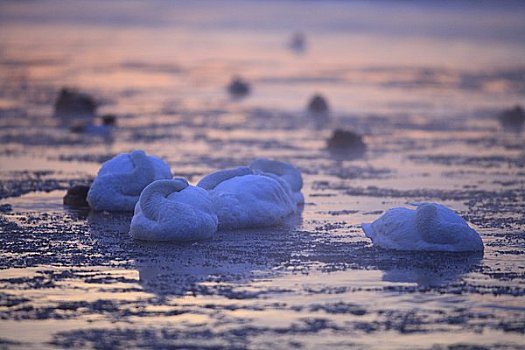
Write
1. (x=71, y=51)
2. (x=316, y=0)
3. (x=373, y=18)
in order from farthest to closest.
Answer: (x=316, y=0)
(x=373, y=18)
(x=71, y=51)

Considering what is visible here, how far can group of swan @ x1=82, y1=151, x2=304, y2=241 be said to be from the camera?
1330 centimetres

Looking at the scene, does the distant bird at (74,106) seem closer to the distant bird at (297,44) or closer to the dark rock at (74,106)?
the dark rock at (74,106)

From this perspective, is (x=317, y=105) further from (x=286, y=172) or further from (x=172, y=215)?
(x=172, y=215)

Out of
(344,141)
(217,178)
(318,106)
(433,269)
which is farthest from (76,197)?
(318,106)

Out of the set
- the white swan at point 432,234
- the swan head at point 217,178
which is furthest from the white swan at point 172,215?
the white swan at point 432,234

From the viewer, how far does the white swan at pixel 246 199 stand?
14.0 metres

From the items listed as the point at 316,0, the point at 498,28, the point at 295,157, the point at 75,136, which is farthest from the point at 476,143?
the point at 316,0

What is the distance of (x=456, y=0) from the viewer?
11794 centimetres

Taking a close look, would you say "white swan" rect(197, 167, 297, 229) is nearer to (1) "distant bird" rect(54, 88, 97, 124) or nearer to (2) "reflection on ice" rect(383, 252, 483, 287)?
(2) "reflection on ice" rect(383, 252, 483, 287)

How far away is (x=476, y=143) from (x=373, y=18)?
72665 mm

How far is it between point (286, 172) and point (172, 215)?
325 centimetres

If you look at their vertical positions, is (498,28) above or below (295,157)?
above

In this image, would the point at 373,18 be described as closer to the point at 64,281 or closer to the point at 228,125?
the point at 228,125

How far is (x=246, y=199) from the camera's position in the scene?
46.5 feet
